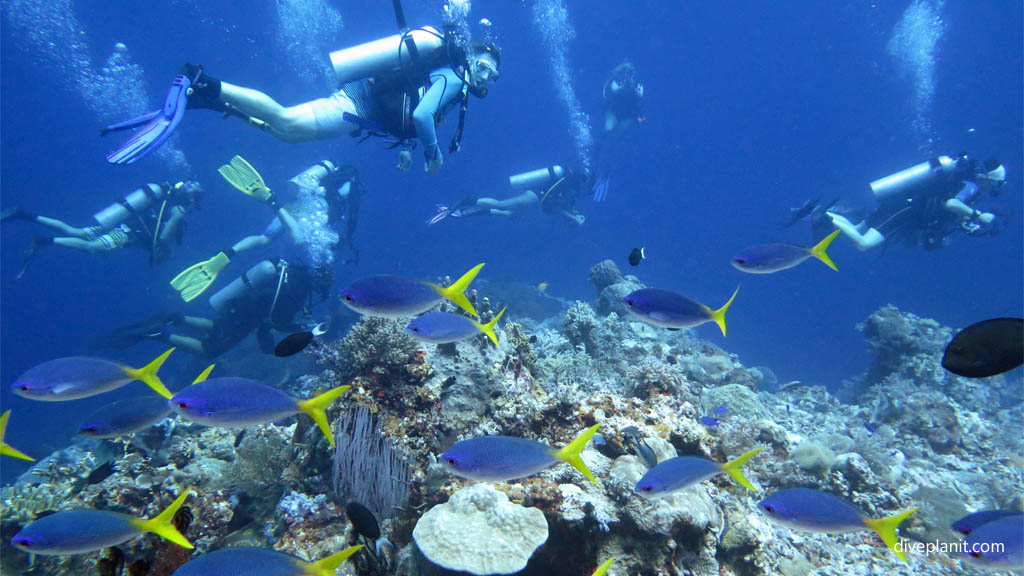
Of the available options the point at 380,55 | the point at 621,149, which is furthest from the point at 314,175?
the point at 621,149

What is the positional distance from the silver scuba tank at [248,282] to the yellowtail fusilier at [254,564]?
8.94 meters

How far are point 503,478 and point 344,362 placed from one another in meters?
2.97

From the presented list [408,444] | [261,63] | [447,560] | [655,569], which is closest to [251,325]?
[408,444]

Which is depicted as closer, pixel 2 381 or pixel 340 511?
pixel 340 511

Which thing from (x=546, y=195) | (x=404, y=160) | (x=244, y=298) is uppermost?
(x=546, y=195)

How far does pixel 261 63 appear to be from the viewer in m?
52.4

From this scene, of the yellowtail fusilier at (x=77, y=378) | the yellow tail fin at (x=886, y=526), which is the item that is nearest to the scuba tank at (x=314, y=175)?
the yellowtail fusilier at (x=77, y=378)

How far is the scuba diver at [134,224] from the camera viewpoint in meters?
11.9

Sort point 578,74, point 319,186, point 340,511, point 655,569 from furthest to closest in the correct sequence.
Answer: point 578,74, point 319,186, point 340,511, point 655,569

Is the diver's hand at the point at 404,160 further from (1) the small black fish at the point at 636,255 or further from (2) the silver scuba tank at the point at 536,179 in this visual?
(2) the silver scuba tank at the point at 536,179

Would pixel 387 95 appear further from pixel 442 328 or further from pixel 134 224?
A: pixel 134 224

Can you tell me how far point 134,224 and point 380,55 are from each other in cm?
1091

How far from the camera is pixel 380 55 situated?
Answer: 7.25m

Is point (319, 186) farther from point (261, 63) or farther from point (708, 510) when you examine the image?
point (261, 63)
